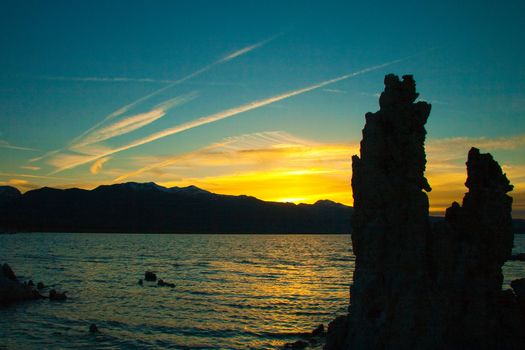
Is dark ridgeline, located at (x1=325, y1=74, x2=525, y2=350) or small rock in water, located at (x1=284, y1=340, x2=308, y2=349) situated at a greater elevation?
dark ridgeline, located at (x1=325, y1=74, x2=525, y2=350)

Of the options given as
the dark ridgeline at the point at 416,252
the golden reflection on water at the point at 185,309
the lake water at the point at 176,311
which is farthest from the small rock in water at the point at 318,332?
the dark ridgeline at the point at 416,252

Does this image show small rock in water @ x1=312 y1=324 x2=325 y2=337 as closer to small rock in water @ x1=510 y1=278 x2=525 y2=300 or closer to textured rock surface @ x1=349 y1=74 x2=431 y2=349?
textured rock surface @ x1=349 y1=74 x2=431 y2=349

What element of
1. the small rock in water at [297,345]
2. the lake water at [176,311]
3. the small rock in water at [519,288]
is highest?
the small rock in water at [519,288]

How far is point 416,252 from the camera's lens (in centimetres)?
1966

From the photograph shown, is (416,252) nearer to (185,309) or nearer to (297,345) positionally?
(297,345)

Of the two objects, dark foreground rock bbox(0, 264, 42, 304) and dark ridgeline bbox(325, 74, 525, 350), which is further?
dark foreground rock bbox(0, 264, 42, 304)

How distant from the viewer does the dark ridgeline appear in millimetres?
19328

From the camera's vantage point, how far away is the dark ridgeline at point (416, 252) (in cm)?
1933

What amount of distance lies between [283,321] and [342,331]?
47.3 ft

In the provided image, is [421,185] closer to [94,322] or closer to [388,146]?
[388,146]

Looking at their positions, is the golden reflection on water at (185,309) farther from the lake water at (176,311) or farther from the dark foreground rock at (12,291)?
the dark foreground rock at (12,291)

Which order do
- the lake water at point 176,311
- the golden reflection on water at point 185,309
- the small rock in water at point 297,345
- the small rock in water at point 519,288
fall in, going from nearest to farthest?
the small rock in water at point 519,288 < the small rock in water at point 297,345 < the lake water at point 176,311 < the golden reflection on water at point 185,309

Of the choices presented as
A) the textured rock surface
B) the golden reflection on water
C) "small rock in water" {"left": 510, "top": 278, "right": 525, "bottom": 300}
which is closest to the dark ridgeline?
the textured rock surface

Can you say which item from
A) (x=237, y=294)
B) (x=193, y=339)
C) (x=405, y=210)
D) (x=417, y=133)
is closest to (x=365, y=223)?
(x=405, y=210)
